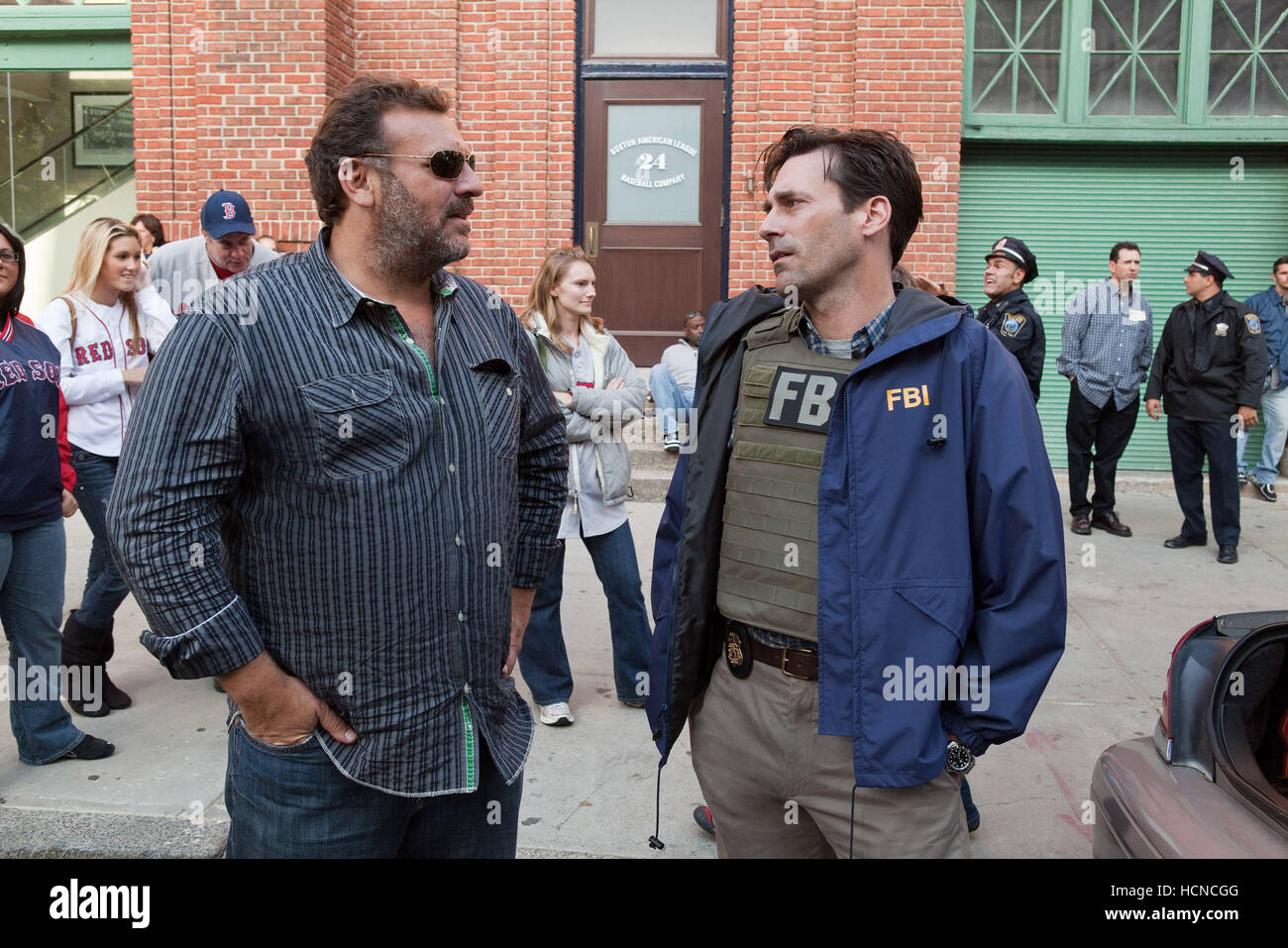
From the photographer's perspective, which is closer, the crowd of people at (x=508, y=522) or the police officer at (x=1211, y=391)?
the crowd of people at (x=508, y=522)

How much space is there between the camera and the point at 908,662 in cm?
234

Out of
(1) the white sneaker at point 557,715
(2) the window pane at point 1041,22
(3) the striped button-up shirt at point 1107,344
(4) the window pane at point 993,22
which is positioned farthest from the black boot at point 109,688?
(2) the window pane at point 1041,22

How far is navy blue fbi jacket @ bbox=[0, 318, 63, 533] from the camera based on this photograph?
4.35 metres

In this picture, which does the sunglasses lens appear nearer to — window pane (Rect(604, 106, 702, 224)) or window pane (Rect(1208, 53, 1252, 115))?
window pane (Rect(604, 106, 702, 224))

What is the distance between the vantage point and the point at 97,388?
508 centimetres

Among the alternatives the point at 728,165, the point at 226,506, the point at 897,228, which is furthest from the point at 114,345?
the point at 728,165

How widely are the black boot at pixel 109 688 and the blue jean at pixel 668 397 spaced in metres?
5.35

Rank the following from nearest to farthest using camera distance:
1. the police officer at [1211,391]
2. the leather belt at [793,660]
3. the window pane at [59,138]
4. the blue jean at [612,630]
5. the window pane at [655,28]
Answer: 1. the leather belt at [793,660]
2. the blue jean at [612,630]
3. the police officer at [1211,391]
4. the window pane at [655,28]
5. the window pane at [59,138]

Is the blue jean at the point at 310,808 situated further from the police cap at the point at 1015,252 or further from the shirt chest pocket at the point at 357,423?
the police cap at the point at 1015,252

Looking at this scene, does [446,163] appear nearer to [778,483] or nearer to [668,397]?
[778,483]

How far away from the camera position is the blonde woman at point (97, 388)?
201 inches

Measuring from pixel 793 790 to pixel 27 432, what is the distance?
11.5 feet
